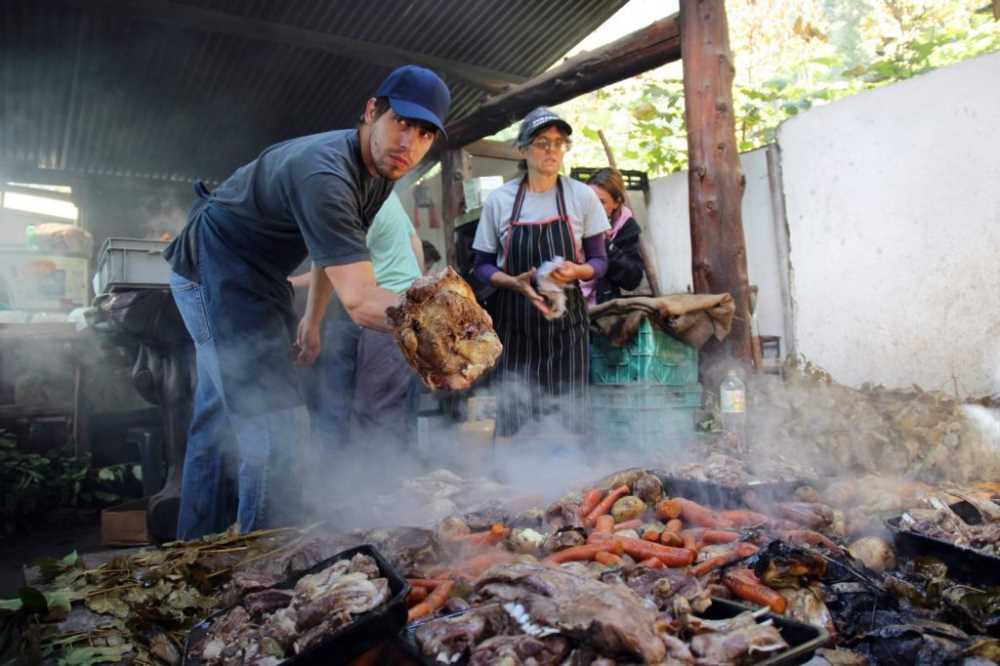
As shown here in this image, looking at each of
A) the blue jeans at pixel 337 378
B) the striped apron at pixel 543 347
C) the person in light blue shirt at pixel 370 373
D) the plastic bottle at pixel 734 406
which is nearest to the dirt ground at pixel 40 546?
the blue jeans at pixel 337 378

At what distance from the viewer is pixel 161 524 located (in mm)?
4816

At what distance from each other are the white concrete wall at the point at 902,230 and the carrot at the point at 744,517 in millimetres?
3608

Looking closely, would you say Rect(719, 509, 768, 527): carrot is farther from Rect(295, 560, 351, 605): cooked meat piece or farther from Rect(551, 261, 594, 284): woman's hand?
Rect(551, 261, 594, 284): woman's hand

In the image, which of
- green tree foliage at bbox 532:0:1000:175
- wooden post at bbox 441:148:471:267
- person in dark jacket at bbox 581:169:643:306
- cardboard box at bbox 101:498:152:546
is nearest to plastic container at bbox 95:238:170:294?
cardboard box at bbox 101:498:152:546

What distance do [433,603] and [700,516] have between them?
161 cm

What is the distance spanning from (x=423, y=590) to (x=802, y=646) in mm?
1377

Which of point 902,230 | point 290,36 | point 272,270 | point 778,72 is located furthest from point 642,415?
point 778,72

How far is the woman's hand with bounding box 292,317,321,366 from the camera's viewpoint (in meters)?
4.12

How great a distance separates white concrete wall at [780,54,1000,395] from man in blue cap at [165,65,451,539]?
4896mm

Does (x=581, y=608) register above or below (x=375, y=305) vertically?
below

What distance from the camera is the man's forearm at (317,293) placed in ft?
13.0

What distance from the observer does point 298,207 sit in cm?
305

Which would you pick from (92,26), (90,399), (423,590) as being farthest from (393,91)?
(90,399)

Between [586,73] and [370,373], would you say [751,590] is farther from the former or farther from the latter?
[586,73]
